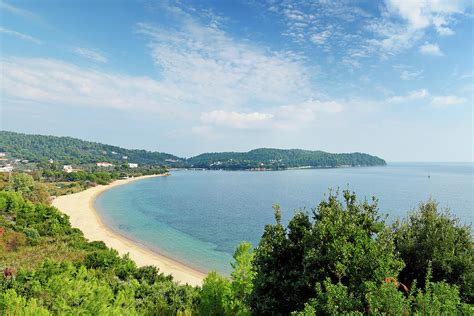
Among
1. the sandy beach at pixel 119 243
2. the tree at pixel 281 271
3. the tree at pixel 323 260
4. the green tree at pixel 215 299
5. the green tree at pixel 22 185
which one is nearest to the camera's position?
the tree at pixel 323 260

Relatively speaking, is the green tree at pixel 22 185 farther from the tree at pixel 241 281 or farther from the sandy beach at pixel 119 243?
the tree at pixel 241 281

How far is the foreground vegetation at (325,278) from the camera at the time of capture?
7301 millimetres

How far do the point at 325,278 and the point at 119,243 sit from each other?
3824 centimetres

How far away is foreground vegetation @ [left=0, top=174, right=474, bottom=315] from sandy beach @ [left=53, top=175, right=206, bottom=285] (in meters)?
9.06

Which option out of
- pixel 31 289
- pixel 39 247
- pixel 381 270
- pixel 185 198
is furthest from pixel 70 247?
pixel 185 198

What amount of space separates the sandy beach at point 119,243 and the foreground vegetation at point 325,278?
9.06 m

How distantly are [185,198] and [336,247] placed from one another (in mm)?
83419

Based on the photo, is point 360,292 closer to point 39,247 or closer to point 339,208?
point 339,208

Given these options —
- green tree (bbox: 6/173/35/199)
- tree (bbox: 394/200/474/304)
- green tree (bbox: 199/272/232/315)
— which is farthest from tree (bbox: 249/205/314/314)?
green tree (bbox: 6/173/35/199)

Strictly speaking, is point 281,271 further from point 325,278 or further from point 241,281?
point 241,281

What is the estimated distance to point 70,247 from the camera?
28672 millimetres

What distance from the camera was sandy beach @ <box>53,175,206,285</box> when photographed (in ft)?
100.0

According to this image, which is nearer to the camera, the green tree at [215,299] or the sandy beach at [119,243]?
the green tree at [215,299]

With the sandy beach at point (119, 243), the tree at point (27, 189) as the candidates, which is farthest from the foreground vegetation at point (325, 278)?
the tree at point (27, 189)
